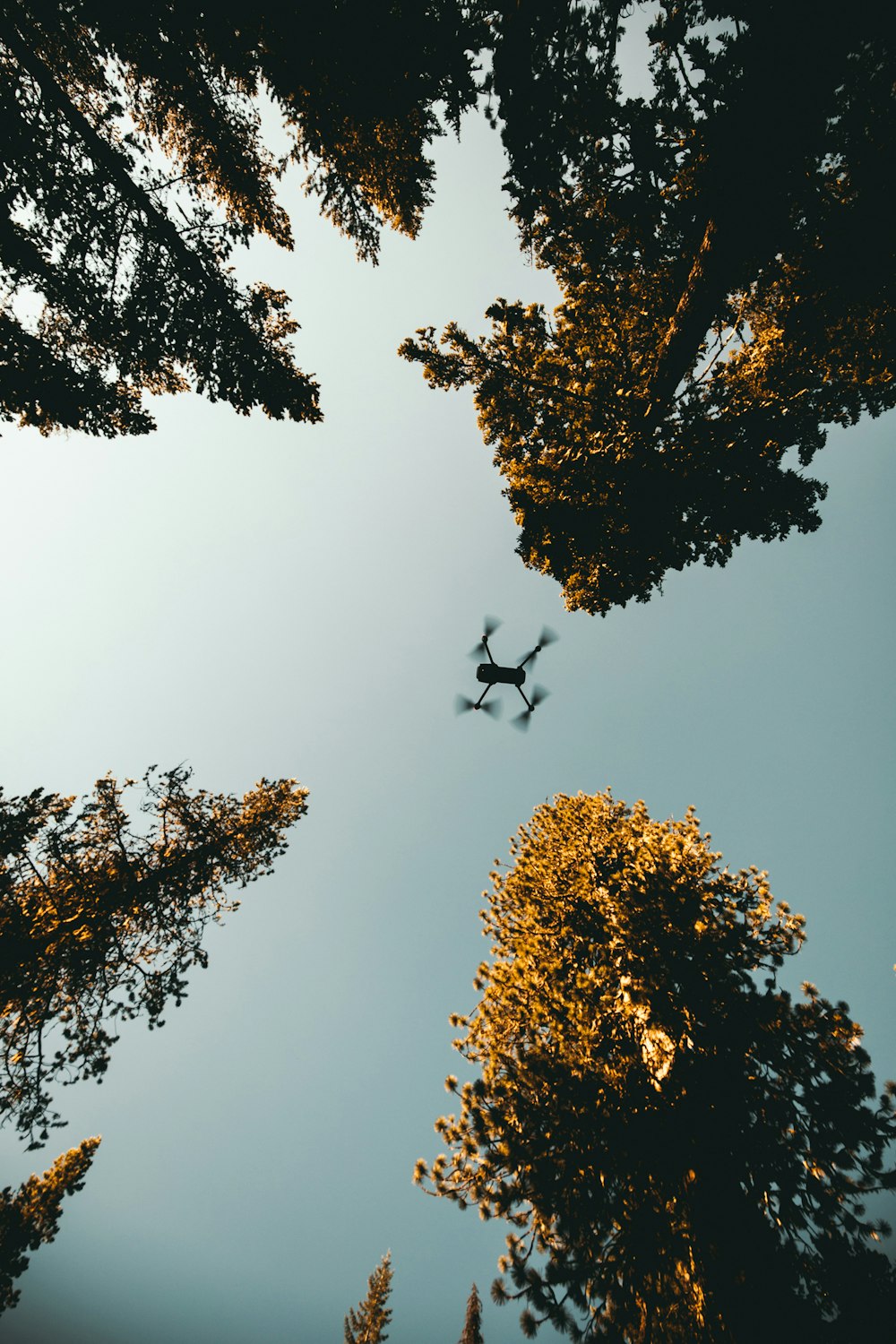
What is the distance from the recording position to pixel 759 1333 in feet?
16.0

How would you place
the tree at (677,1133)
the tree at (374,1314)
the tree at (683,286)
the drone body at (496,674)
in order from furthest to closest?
the tree at (374,1314) < the drone body at (496,674) < the tree at (683,286) < the tree at (677,1133)

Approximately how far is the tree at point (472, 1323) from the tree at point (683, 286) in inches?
1248

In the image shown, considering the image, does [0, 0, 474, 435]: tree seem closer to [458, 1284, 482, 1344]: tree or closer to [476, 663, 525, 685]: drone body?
[476, 663, 525, 685]: drone body

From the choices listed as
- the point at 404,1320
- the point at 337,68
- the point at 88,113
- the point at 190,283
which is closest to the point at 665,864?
the point at 190,283

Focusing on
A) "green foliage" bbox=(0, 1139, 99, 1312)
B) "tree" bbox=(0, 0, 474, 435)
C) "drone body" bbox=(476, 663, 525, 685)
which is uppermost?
"tree" bbox=(0, 0, 474, 435)

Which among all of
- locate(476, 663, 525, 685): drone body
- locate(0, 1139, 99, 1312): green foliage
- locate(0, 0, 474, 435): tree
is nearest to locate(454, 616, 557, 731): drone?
locate(476, 663, 525, 685): drone body

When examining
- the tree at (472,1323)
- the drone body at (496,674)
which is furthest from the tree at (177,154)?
the tree at (472,1323)

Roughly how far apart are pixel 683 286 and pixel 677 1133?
13.1 m

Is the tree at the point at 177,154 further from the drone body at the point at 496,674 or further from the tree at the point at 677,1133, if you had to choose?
the tree at the point at 677,1133

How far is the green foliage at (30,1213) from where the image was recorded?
31.1ft

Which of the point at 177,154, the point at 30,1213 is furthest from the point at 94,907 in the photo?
the point at 177,154

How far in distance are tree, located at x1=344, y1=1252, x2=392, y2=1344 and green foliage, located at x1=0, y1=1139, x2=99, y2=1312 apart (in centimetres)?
1731

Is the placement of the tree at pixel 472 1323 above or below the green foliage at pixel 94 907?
below

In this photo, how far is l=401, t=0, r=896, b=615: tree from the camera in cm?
695
